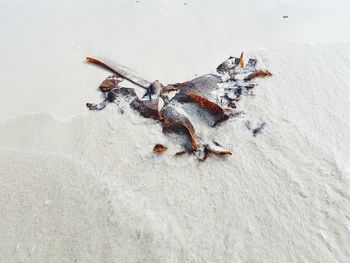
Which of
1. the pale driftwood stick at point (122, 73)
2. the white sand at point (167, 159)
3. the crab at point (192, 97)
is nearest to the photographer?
the white sand at point (167, 159)

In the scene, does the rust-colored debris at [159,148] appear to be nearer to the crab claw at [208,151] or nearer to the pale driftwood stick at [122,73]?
the crab claw at [208,151]

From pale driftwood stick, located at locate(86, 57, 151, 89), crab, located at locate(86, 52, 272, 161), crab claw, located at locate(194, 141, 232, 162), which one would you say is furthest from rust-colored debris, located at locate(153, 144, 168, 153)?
pale driftwood stick, located at locate(86, 57, 151, 89)

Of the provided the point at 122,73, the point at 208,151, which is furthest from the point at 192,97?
the point at 122,73

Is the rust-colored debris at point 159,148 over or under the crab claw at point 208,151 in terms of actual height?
under

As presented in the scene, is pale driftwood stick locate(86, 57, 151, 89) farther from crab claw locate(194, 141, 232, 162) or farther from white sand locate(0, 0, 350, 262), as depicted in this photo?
crab claw locate(194, 141, 232, 162)

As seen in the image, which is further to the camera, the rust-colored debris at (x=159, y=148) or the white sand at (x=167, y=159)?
the rust-colored debris at (x=159, y=148)

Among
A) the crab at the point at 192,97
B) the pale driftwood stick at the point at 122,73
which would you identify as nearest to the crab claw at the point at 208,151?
the crab at the point at 192,97

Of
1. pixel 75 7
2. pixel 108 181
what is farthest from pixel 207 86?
pixel 75 7
